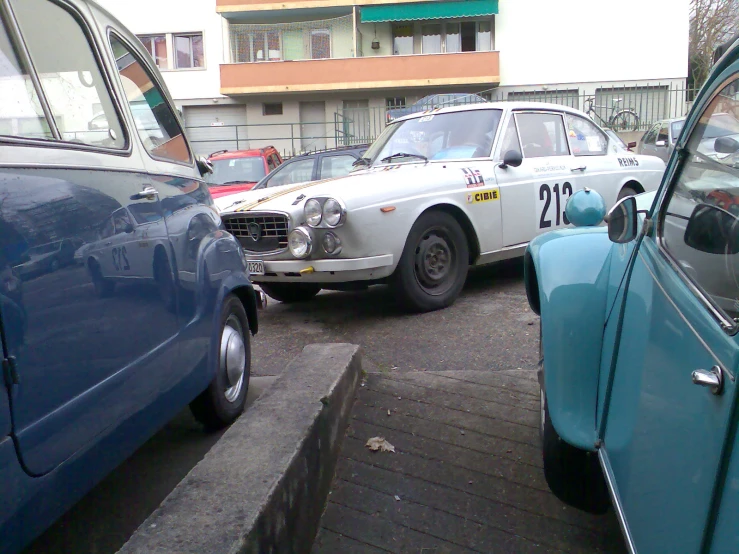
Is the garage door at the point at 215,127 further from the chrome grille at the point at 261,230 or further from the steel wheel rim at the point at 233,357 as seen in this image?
the steel wheel rim at the point at 233,357

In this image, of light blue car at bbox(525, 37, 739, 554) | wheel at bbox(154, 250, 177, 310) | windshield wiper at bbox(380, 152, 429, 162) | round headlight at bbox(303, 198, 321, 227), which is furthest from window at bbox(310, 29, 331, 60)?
light blue car at bbox(525, 37, 739, 554)

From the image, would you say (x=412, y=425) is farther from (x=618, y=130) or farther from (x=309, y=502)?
(x=618, y=130)

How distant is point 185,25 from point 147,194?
2769 cm

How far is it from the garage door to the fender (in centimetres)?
2509

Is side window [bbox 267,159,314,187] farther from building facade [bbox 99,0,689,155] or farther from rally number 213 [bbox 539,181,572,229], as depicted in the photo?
building facade [bbox 99,0,689,155]

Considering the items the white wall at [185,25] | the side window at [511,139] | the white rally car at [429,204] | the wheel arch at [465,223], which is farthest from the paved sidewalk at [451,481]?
the white wall at [185,25]

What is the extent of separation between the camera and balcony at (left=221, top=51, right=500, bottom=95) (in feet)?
84.1

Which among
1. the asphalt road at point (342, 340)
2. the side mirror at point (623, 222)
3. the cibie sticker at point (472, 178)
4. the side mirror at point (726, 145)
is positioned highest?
the side mirror at point (726, 145)

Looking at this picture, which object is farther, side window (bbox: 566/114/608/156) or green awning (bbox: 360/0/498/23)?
green awning (bbox: 360/0/498/23)

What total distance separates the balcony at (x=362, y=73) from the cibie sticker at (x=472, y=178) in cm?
2105

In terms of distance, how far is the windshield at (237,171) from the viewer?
11242mm

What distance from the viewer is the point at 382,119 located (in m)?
24.6

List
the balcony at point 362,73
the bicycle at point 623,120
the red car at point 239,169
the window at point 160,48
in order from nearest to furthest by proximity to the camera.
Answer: the red car at point 239,169
the bicycle at point 623,120
the balcony at point 362,73
the window at point 160,48

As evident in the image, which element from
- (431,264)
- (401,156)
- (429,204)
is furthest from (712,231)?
(401,156)
